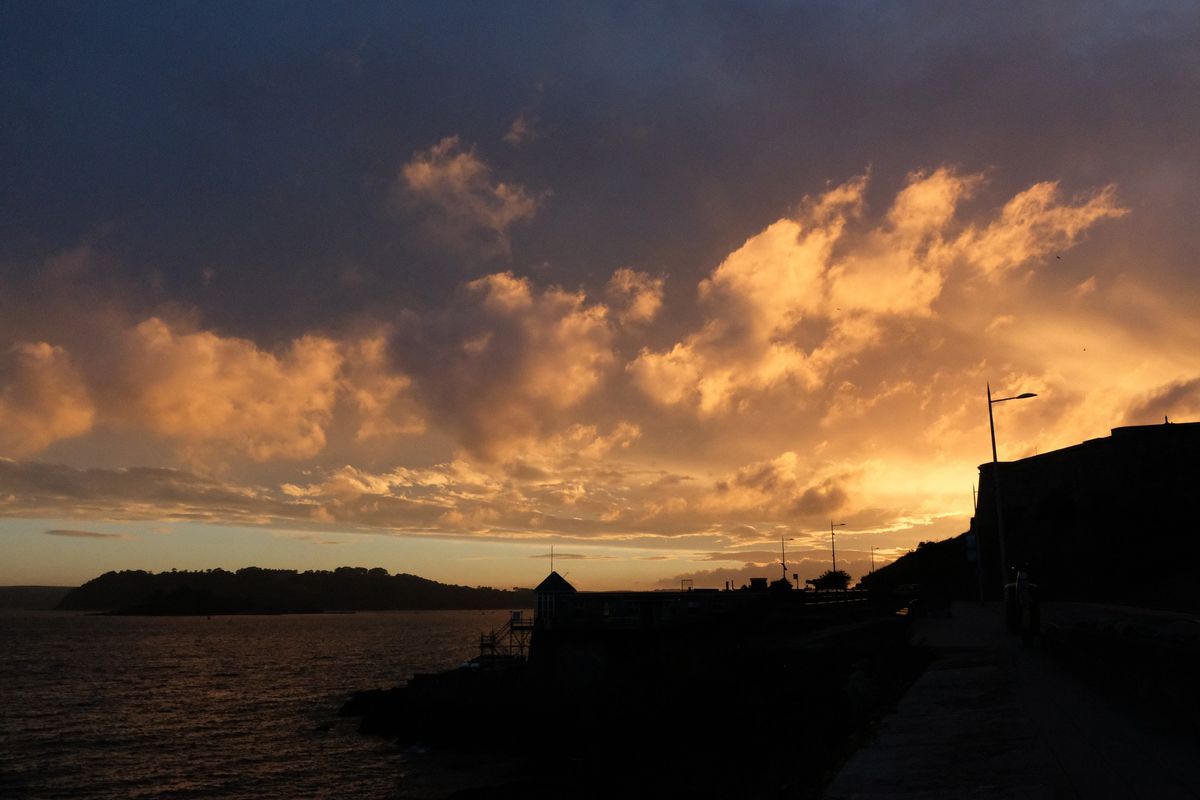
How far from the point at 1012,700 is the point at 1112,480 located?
74607 mm

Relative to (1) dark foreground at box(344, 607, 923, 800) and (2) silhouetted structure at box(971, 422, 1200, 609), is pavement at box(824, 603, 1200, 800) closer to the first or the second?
(1) dark foreground at box(344, 607, 923, 800)

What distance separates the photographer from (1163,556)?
6988 centimetres

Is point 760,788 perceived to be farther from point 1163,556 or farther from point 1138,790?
point 1163,556

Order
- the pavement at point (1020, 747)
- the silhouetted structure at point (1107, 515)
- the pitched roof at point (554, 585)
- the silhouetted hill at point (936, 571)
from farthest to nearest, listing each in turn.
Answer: the silhouetted hill at point (936, 571) < the silhouetted structure at point (1107, 515) < the pitched roof at point (554, 585) < the pavement at point (1020, 747)

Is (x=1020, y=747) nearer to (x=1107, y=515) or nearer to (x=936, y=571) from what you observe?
(x=1107, y=515)

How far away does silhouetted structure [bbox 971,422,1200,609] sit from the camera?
69.7m

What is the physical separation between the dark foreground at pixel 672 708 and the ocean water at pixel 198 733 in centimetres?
403

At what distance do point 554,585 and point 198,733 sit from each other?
2673cm

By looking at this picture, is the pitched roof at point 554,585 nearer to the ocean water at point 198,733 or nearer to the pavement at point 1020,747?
the ocean water at point 198,733

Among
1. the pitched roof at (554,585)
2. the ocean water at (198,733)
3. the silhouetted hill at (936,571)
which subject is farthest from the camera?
the silhouetted hill at (936,571)

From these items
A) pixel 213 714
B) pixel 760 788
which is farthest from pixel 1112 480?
pixel 213 714

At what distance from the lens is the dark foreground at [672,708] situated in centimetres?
2166

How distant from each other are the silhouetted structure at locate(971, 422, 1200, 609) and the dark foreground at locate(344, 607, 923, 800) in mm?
30951

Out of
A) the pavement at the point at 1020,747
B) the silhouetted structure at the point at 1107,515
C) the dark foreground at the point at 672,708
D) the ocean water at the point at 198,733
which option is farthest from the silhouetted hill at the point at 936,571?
the pavement at the point at 1020,747
